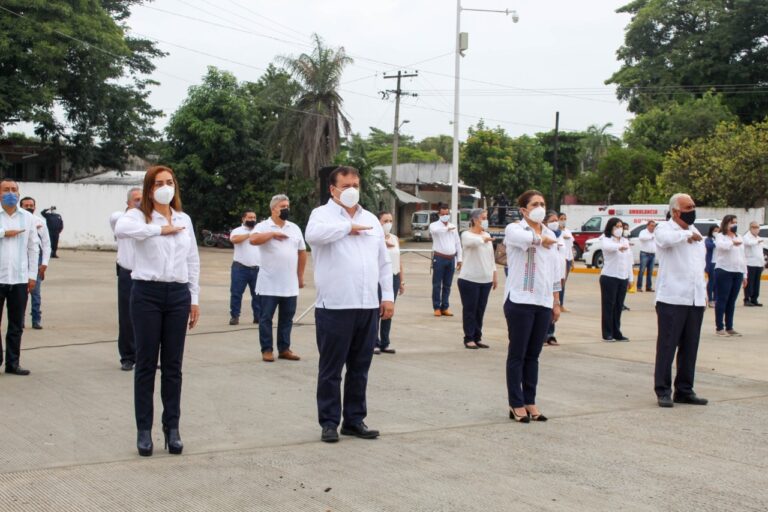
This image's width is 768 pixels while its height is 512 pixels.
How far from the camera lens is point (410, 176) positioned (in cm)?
7025

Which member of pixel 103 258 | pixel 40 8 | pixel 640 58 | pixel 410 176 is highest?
pixel 640 58

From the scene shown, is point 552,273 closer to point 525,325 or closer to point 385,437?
point 525,325

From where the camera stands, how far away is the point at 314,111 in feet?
143

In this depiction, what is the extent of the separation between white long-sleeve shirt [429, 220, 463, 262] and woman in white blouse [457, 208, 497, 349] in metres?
3.27

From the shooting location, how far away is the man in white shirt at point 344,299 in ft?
21.4

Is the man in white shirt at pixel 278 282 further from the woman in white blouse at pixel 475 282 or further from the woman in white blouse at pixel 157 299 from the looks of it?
the woman in white blouse at pixel 157 299

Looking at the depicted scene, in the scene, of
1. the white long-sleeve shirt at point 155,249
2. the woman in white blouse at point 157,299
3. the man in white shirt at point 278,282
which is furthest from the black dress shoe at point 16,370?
the white long-sleeve shirt at point 155,249

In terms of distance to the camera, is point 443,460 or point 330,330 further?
point 330,330

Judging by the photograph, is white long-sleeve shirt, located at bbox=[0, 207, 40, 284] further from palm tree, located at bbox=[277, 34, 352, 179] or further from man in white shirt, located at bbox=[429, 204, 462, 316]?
palm tree, located at bbox=[277, 34, 352, 179]

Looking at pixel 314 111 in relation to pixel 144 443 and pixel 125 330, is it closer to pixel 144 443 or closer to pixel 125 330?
pixel 125 330

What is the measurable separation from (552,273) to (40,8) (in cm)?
3592

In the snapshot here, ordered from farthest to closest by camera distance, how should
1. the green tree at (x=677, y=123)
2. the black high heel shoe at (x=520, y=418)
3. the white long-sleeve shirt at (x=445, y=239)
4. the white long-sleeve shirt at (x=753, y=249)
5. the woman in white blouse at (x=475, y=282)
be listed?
the green tree at (x=677, y=123), the white long-sleeve shirt at (x=753, y=249), the white long-sleeve shirt at (x=445, y=239), the woman in white blouse at (x=475, y=282), the black high heel shoe at (x=520, y=418)

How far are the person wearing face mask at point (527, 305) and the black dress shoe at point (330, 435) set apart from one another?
1.66 meters

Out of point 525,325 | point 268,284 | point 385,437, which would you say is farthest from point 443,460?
point 268,284
